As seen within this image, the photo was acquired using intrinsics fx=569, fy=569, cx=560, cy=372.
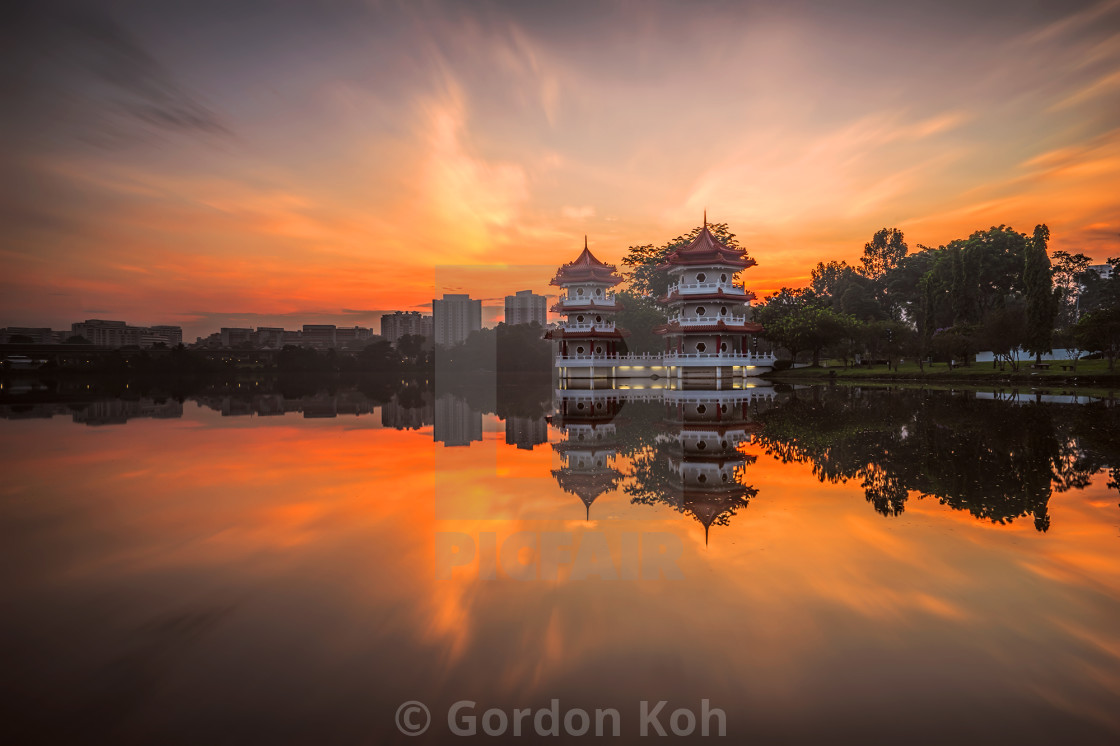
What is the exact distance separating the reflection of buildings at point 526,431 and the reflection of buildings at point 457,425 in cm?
125

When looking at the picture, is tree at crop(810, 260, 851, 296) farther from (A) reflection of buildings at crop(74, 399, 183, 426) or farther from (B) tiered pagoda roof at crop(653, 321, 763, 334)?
→ (A) reflection of buildings at crop(74, 399, 183, 426)

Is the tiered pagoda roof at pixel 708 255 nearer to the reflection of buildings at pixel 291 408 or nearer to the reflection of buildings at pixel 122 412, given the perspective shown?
the reflection of buildings at pixel 291 408

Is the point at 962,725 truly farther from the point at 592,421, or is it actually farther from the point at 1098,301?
the point at 1098,301

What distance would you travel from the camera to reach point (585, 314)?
163 feet

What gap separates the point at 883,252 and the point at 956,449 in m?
87.1

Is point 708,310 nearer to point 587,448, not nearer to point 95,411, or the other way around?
point 587,448

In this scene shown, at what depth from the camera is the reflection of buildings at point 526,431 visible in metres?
20.3

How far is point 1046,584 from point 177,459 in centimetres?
2018

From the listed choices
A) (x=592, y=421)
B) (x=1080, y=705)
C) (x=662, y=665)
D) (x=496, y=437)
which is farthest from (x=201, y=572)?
(x=592, y=421)

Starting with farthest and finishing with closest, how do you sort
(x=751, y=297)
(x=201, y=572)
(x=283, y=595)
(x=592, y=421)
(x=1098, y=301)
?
(x=1098, y=301) → (x=751, y=297) → (x=592, y=421) → (x=201, y=572) → (x=283, y=595)

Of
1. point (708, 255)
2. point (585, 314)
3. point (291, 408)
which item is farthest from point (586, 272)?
point (291, 408)

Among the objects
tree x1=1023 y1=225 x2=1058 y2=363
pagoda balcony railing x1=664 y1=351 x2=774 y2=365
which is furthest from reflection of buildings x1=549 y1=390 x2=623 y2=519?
tree x1=1023 y1=225 x2=1058 y2=363

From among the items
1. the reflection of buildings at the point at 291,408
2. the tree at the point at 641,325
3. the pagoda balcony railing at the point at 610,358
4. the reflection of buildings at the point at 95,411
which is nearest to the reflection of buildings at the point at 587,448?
the reflection of buildings at the point at 291,408

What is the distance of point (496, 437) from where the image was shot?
2162cm
